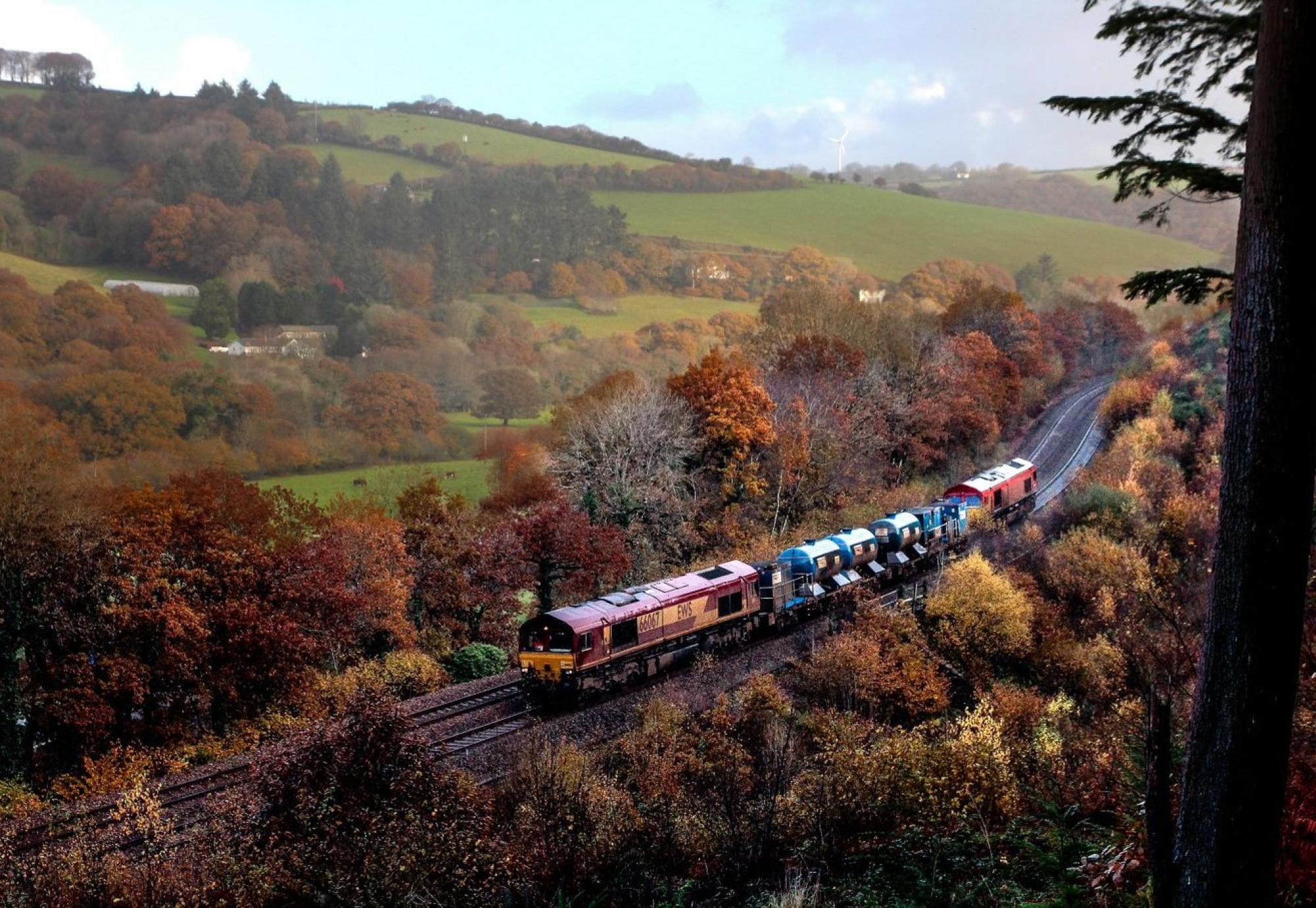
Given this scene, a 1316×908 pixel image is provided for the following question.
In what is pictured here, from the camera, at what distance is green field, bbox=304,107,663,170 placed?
141 meters

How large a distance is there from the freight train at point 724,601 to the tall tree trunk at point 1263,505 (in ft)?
64.5

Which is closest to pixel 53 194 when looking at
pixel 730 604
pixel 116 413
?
pixel 116 413

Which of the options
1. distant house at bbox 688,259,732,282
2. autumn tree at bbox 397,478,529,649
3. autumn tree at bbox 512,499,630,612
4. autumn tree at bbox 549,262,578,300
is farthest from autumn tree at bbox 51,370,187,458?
distant house at bbox 688,259,732,282

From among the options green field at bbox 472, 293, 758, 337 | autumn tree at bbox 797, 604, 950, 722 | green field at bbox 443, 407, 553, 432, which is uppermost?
green field at bbox 472, 293, 758, 337

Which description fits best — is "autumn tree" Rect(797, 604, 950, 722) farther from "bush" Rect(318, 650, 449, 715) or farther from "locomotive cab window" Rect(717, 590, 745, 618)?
"bush" Rect(318, 650, 449, 715)

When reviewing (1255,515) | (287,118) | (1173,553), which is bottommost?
(1173,553)

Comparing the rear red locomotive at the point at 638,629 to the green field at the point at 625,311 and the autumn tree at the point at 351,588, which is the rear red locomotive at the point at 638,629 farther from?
the green field at the point at 625,311

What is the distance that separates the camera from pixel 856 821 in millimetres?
16375

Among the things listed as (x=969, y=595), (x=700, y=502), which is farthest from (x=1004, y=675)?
(x=700, y=502)

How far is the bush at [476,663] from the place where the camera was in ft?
112

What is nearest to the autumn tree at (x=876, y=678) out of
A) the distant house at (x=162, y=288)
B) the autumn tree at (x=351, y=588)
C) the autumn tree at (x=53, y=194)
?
the autumn tree at (x=351, y=588)

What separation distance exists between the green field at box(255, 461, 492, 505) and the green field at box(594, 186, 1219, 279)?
61.5 m

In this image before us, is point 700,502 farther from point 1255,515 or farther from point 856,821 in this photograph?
point 1255,515

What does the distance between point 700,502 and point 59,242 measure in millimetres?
85560
